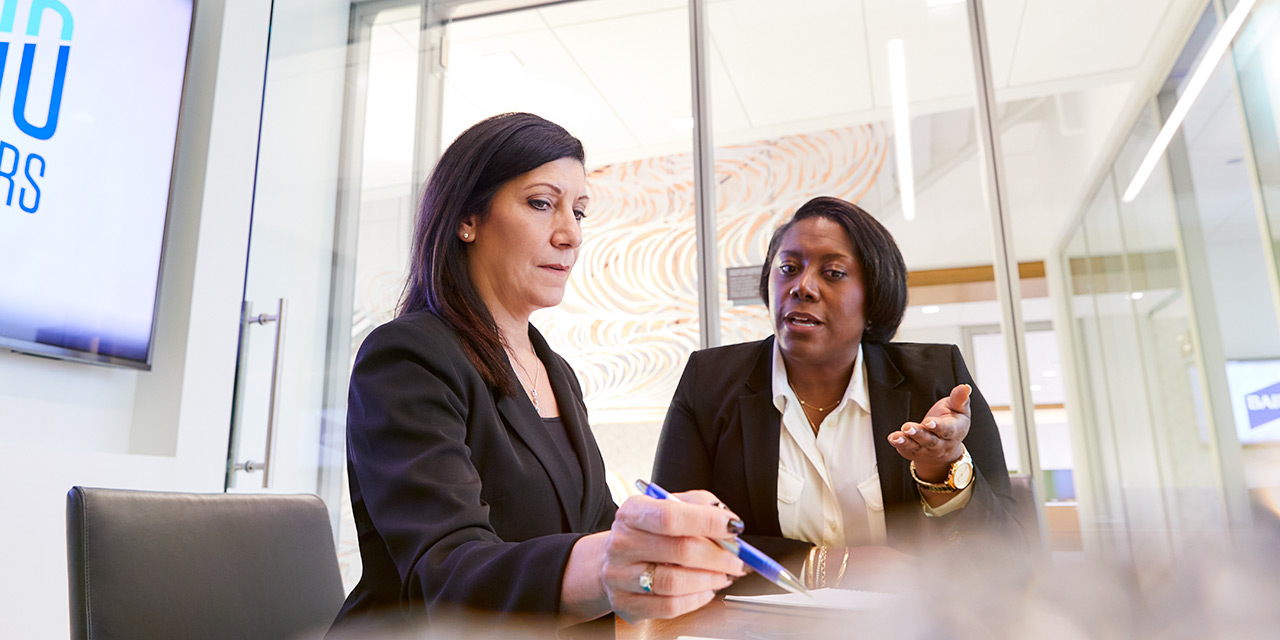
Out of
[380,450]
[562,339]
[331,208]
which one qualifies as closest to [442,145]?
[331,208]

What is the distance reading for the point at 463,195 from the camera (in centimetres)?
106

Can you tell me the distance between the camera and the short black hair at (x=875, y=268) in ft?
5.71

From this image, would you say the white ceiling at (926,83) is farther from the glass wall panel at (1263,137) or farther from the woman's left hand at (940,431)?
the woman's left hand at (940,431)

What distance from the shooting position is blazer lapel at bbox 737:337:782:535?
1536 millimetres

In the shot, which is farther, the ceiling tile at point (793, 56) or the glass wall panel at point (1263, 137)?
the ceiling tile at point (793, 56)

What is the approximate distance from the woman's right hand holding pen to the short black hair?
135 cm

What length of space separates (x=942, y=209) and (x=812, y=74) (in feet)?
2.28

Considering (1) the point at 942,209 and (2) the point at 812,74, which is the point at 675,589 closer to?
(1) the point at 942,209

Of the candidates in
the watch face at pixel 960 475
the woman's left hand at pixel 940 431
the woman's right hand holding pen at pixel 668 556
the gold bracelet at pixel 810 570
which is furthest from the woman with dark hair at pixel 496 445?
the watch face at pixel 960 475

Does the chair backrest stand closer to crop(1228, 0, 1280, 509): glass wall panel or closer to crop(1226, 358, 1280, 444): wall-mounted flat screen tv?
crop(1226, 358, 1280, 444): wall-mounted flat screen tv

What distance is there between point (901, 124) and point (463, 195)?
7.32 feet

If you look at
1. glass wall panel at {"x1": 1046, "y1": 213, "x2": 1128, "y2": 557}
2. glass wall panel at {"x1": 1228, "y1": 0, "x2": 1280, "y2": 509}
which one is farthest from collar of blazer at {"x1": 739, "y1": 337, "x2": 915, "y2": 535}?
glass wall panel at {"x1": 1228, "y1": 0, "x2": 1280, "y2": 509}

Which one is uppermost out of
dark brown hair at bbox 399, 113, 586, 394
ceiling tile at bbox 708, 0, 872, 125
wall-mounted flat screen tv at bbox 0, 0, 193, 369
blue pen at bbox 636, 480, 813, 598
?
ceiling tile at bbox 708, 0, 872, 125

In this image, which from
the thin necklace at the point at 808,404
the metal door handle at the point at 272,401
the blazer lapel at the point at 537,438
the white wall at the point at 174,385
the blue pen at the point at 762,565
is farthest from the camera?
the metal door handle at the point at 272,401
